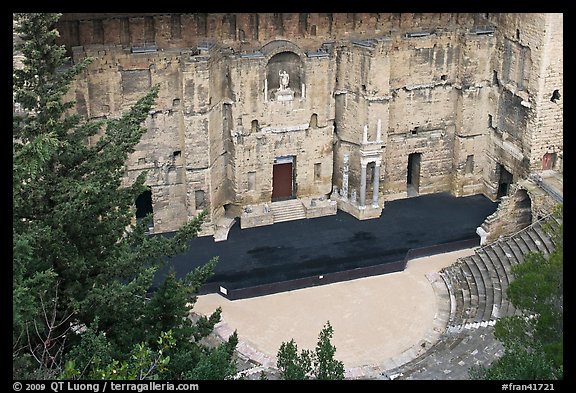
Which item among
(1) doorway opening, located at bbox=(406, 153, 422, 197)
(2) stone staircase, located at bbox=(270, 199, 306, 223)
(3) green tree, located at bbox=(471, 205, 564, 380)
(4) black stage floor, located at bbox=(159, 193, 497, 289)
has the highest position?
(3) green tree, located at bbox=(471, 205, 564, 380)

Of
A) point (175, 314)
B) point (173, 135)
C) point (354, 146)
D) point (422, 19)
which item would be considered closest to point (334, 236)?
point (354, 146)

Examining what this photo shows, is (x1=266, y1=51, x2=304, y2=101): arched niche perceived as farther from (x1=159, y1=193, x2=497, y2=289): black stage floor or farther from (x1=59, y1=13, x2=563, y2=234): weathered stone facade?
(x1=159, y1=193, x2=497, y2=289): black stage floor

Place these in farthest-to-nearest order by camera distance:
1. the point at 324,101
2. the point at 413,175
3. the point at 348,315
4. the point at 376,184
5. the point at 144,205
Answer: the point at 413,175, the point at 376,184, the point at 144,205, the point at 324,101, the point at 348,315

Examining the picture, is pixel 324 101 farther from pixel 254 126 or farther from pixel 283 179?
pixel 283 179

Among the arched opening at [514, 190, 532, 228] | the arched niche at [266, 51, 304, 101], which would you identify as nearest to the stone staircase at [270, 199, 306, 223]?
the arched niche at [266, 51, 304, 101]

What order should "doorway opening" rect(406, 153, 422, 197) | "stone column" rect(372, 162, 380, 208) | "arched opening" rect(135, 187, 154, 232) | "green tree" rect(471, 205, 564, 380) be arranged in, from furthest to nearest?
"doorway opening" rect(406, 153, 422, 197) → "stone column" rect(372, 162, 380, 208) → "arched opening" rect(135, 187, 154, 232) → "green tree" rect(471, 205, 564, 380)

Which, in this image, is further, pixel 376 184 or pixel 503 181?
pixel 503 181

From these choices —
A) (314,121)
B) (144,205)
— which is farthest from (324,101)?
(144,205)
